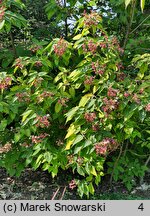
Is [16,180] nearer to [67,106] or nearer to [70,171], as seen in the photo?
[70,171]

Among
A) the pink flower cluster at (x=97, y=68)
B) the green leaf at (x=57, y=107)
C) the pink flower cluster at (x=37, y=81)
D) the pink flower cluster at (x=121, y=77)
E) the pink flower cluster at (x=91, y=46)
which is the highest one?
the pink flower cluster at (x=91, y=46)

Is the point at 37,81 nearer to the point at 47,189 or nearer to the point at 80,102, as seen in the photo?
the point at 80,102

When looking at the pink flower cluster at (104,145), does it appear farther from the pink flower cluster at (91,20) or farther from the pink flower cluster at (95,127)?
the pink flower cluster at (91,20)

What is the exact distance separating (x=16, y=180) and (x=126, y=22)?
189 cm

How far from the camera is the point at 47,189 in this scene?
12.4ft

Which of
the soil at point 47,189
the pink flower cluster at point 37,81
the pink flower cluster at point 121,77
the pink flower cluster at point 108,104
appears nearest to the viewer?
the pink flower cluster at point 108,104

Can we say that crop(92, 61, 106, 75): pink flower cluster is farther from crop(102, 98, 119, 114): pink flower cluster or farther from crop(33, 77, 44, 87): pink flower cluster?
crop(33, 77, 44, 87): pink flower cluster

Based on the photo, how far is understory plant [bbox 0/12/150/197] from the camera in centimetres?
304

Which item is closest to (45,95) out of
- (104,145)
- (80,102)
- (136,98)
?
(80,102)

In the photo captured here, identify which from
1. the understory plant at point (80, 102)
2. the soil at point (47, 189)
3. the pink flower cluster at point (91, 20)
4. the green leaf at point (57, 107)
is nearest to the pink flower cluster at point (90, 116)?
the understory plant at point (80, 102)

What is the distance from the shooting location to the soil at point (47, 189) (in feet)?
12.0

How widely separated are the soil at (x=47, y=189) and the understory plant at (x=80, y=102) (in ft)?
1.24

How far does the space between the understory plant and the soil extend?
0.38 m

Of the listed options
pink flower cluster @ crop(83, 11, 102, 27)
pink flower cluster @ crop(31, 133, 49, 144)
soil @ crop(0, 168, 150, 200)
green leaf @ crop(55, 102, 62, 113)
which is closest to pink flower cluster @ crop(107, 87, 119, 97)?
green leaf @ crop(55, 102, 62, 113)
